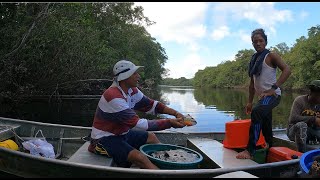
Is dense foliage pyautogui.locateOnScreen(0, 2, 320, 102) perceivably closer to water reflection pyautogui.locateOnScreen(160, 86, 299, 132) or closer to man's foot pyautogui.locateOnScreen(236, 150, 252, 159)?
water reflection pyautogui.locateOnScreen(160, 86, 299, 132)

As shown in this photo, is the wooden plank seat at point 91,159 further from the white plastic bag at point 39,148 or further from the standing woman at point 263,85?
the standing woman at point 263,85

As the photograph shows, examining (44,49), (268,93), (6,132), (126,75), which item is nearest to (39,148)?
(6,132)

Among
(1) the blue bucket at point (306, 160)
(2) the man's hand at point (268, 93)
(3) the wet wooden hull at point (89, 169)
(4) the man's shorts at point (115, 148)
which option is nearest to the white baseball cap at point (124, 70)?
(4) the man's shorts at point (115, 148)

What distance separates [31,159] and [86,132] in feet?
6.62

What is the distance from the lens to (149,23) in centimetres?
3180

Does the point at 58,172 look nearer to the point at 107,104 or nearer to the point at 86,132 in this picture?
the point at 107,104

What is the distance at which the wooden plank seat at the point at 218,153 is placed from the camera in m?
4.32

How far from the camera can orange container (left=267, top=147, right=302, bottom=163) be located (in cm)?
436

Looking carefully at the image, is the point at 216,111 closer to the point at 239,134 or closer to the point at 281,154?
the point at 239,134

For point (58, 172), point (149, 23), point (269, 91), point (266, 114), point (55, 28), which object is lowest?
point (58, 172)

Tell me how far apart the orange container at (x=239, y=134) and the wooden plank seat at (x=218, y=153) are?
0.12 meters

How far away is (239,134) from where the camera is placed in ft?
16.1

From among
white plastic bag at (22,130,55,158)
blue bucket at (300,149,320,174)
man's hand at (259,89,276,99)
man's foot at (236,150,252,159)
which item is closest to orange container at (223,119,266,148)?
man's foot at (236,150,252,159)

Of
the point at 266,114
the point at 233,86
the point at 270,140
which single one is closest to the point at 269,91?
the point at 266,114
